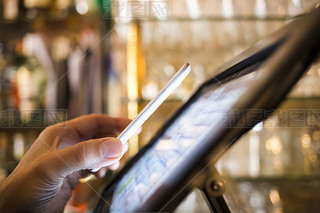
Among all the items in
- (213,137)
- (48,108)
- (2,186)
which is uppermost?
(213,137)

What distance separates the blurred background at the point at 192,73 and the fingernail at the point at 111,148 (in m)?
0.86

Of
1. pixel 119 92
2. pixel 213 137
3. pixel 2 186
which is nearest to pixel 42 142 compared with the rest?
pixel 2 186

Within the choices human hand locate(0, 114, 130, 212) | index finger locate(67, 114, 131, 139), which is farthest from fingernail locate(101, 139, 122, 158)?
index finger locate(67, 114, 131, 139)

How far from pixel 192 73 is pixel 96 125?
2.43 ft

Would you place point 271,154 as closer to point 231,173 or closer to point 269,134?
point 269,134

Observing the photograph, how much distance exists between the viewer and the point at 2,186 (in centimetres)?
39

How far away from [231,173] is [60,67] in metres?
0.89

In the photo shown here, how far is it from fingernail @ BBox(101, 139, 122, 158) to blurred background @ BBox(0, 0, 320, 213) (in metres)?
0.86

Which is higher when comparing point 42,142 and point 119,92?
point 42,142

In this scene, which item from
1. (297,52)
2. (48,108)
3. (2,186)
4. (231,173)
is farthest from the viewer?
(48,108)

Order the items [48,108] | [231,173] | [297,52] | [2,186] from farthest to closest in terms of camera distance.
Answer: [48,108], [231,173], [2,186], [297,52]

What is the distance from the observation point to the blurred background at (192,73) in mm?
1214

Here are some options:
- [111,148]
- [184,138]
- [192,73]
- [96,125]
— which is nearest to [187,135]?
[184,138]

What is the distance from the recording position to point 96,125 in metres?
0.57
